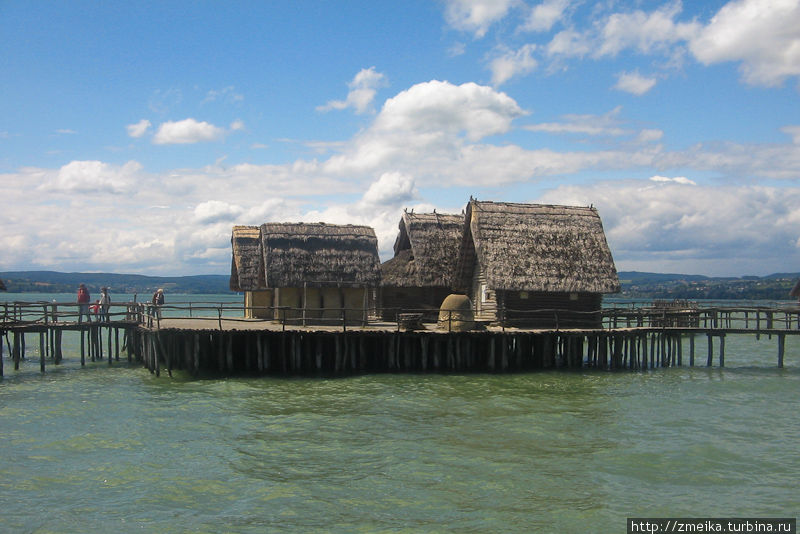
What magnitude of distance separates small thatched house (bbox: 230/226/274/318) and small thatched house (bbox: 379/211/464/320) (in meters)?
5.99

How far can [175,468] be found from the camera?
1480 cm

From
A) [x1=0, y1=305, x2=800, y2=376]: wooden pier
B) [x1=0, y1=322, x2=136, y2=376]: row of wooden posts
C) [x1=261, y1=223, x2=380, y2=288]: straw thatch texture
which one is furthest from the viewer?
[x1=261, y1=223, x2=380, y2=288]: straw thatch texture

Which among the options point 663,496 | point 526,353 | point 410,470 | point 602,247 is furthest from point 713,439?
point 602,247

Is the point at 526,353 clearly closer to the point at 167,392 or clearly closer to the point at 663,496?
the point at 167,392

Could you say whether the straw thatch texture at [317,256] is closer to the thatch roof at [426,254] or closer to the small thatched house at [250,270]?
the small thatched house at [250,270]

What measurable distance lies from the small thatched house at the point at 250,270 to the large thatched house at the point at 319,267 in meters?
3.37

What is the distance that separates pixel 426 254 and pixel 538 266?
8020mm

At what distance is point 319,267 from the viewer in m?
30.4

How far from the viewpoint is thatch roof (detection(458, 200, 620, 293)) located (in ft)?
98.4

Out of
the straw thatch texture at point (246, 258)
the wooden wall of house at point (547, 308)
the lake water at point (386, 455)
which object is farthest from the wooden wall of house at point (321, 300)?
the wooden wall of house at point (547, 308)

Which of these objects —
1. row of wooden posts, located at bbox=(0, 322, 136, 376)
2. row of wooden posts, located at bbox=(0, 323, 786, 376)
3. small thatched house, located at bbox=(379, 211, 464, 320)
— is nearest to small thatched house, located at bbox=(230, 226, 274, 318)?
row of wooden posts, located at bbox=(0, 322, 136, 376)

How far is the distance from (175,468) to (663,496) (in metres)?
9.40

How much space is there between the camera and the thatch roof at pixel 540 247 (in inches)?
1181

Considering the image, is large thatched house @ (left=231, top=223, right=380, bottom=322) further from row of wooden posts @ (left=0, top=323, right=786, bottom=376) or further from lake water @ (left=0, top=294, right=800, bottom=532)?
lake water @ (left=0, top=294, right=800, bottom=532)
